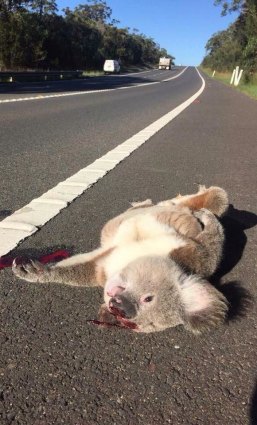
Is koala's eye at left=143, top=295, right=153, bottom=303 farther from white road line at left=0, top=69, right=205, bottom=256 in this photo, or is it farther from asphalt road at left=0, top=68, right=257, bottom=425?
white road line at left=0, top=69, right=205, bottom=256

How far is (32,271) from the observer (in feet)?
10.3

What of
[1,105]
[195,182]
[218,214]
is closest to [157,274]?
[218,214]

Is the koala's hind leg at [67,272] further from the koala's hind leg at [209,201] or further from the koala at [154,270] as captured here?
the koala's hind leg at [209,201]

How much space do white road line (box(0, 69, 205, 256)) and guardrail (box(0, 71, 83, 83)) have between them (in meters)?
22.3

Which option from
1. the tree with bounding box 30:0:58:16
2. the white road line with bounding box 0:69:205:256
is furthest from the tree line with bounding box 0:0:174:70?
the white road line with bounding box 0:69:205:256

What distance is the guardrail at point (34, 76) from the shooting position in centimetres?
2812

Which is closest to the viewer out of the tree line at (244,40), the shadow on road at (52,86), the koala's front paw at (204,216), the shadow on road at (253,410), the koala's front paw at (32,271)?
the shadow on road at (253,410)

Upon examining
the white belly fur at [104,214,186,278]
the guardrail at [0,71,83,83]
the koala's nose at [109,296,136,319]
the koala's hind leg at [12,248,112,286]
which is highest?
the white belly fur at [104,214,186,278]

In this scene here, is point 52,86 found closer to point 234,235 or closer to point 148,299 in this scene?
point 234,235

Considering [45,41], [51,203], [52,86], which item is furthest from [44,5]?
[51,203]

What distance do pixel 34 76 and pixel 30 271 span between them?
3093cm

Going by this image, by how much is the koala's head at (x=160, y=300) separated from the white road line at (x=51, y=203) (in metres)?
1.14

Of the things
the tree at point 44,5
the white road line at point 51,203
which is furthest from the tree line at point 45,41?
the white road line at point 51,203

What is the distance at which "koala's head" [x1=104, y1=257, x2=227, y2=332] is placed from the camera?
262cm
